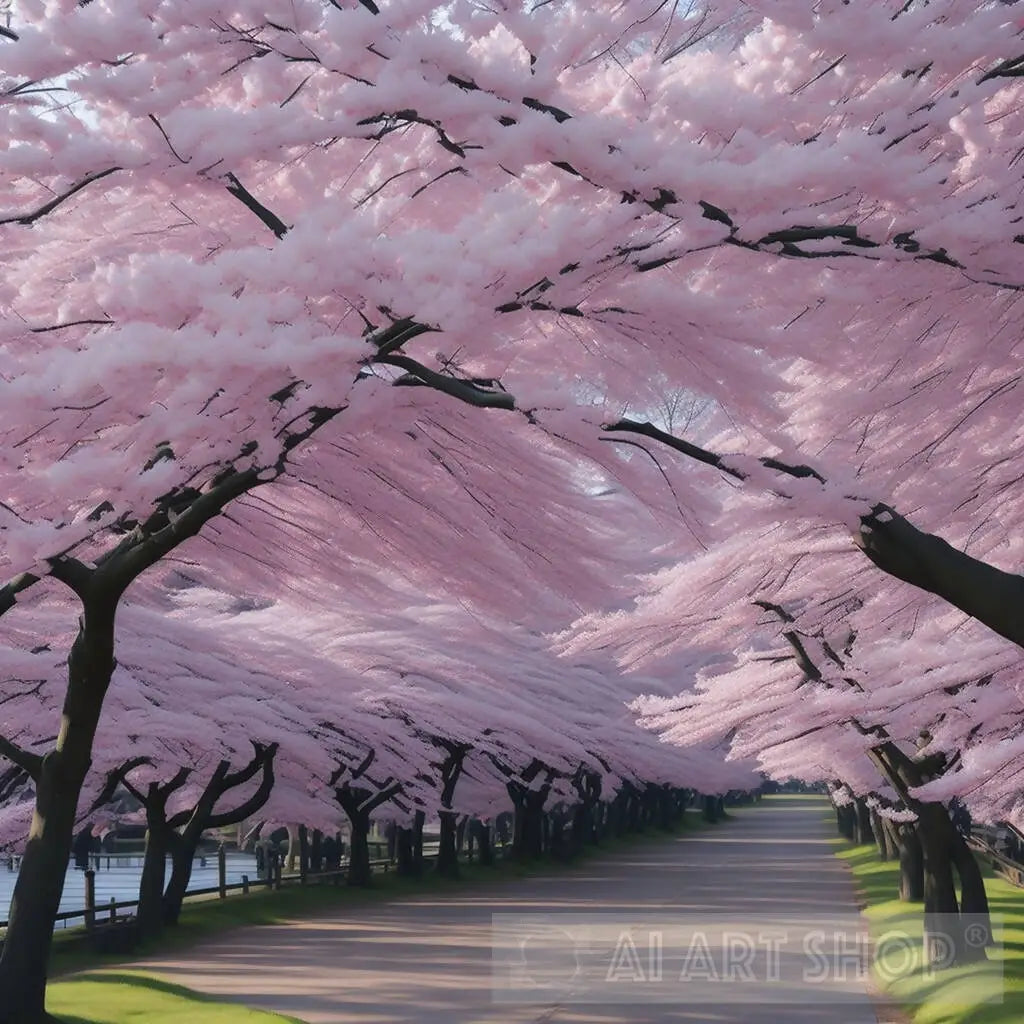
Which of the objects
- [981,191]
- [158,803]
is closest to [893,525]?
[981,191]

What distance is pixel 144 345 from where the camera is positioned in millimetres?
6184

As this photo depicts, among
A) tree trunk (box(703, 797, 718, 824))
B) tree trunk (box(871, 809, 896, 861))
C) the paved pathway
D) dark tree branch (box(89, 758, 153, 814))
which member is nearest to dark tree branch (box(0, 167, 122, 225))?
the paved pathway

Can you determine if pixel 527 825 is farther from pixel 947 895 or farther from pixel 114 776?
pixel 947 895

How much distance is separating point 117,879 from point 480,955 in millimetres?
31858

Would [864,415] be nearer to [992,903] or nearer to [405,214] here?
[405,214]

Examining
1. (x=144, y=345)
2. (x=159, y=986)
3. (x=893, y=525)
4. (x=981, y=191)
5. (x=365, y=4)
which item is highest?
(x=365, y=4)

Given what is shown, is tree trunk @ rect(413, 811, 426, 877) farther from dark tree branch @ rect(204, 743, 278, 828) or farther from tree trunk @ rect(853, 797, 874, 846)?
tree trunk @ rect(853, 797, 874, 846)

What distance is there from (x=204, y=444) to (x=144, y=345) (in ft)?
3.48

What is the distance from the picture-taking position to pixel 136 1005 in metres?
14.5

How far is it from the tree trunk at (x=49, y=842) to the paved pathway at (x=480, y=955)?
5.66 meters

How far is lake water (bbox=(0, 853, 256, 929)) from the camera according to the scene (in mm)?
36812

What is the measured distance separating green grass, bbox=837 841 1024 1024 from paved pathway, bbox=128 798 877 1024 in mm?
652

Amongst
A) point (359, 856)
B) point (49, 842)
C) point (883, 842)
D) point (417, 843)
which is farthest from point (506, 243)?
point (883, 842)

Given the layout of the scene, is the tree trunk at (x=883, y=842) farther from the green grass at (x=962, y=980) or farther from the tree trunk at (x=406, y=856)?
the green grass at (x=962, y=980)
